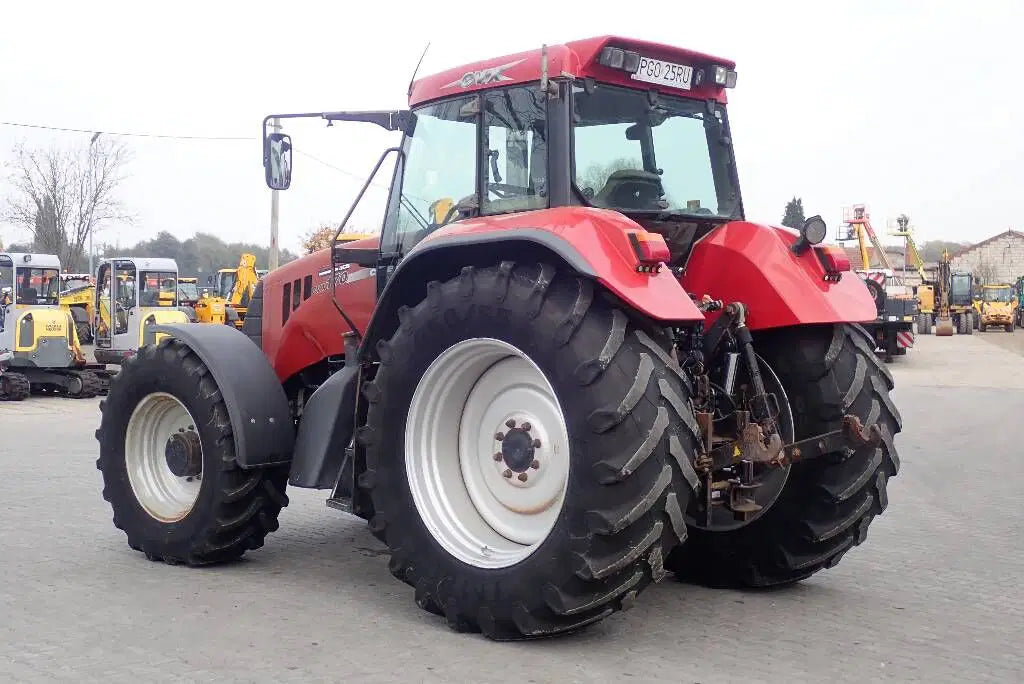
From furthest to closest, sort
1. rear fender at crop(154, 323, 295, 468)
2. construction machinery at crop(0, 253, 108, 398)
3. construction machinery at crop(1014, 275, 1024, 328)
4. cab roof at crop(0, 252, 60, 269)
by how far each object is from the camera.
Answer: construction machinery at crop(1014, 275, 1024, 328), cab roof at crop(0, 252, 60, 269), construction machinery at crop(0, 253, 108, 398), rear fender at crop(154, 323, 295, 468)

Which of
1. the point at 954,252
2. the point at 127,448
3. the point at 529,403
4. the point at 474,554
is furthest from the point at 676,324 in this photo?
the point at 954,252

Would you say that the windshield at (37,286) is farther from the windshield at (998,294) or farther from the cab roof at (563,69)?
the windshield at (998,294)

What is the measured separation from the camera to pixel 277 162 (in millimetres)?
6629

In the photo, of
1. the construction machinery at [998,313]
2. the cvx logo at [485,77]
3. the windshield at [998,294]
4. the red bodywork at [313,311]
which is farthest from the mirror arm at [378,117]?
the windshield at [998,294]

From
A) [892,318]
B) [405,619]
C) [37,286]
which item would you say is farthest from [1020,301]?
[405,619]

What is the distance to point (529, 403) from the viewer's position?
5395 millimetres

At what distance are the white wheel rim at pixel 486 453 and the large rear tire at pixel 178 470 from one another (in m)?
1.38

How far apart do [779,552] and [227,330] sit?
3.66 metres

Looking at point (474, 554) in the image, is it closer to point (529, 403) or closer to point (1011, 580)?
point (529, 403)

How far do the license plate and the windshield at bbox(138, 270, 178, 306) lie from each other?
20.9 metres

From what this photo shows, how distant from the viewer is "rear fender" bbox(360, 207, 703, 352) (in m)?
4.75

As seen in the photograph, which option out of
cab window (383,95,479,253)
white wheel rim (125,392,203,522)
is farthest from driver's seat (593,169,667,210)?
white wheel rim (125,392,203,522)

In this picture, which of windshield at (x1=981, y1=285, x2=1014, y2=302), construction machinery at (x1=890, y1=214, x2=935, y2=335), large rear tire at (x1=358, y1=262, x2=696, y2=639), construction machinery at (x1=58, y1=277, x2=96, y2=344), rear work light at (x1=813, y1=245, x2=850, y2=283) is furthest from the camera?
windshield at (x1=981, y1=285, x2=1014, y2=302)

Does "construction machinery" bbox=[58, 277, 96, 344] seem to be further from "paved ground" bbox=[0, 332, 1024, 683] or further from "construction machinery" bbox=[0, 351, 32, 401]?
"paved ground" bbox=[0, 332, 1024, 683]
